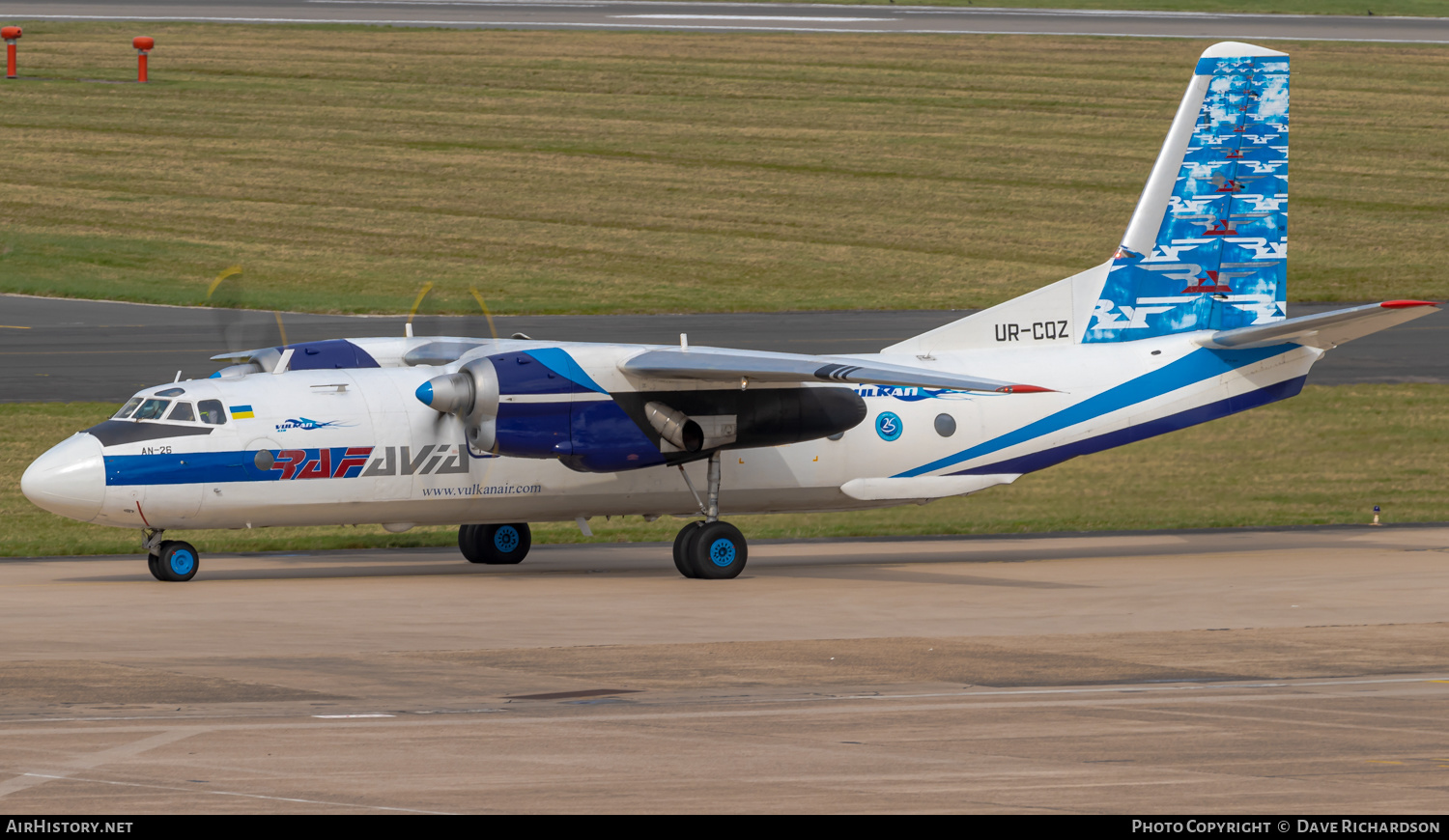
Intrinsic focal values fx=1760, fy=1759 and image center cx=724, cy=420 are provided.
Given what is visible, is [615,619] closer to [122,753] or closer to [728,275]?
[122,753]

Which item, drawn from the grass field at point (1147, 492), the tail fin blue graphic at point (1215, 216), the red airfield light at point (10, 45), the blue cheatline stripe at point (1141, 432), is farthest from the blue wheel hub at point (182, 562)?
the red airfield light at point (10, 45)

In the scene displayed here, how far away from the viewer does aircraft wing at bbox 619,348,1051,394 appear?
2341 cm

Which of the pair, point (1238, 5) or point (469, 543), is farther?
point (1238, 5)

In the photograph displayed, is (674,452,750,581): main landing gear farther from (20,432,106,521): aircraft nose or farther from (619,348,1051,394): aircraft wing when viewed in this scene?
(20,432,106,521): aircraft nose

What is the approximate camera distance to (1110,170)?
5797 centimetres

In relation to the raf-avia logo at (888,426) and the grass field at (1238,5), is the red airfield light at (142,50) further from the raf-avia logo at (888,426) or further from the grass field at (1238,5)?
the raf-avia logo at (888,426)

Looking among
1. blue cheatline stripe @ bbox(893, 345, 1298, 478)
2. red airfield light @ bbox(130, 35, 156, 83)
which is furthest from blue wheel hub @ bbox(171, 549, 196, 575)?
red airfield light @ bbox(130, 35, 156, 83)

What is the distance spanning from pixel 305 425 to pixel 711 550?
6.07 meters

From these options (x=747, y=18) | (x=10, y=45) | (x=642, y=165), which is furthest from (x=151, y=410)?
(x=747, y=18)

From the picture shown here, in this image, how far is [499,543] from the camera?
28219mm

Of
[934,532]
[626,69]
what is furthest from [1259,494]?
[626,69]

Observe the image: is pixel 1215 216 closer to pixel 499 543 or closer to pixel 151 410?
pixel 499 543

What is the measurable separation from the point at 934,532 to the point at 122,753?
19722 millimetres

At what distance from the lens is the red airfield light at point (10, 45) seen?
64750mm
